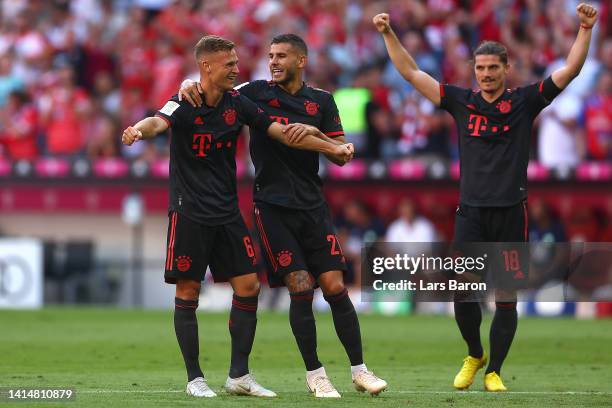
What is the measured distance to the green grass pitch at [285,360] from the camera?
8297 millimetres

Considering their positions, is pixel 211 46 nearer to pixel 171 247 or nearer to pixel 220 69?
pixel 220 69

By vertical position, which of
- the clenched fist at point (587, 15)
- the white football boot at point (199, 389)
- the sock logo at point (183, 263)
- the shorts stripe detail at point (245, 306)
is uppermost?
the clenched fist at point (587, 15)

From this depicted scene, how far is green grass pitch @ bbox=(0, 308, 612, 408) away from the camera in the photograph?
27.2 ft

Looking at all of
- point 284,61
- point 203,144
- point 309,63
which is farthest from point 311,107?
point 309,63

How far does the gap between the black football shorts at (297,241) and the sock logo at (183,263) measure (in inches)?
21.1

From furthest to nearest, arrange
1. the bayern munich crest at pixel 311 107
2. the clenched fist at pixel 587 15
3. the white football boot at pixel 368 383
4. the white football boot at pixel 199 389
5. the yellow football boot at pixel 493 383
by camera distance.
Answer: the yellow football boot at pixel 493 383, the bayern munich crest at pixel 311 107, the clenched fist at pixel 587 15, the white football boot at pixel 368 383, the white football boot at pixel 199 389

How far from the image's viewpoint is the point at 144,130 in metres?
7.93

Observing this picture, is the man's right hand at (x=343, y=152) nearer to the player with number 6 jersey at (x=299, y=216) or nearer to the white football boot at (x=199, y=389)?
the player with number 6 jersey at (x=299, y=216)

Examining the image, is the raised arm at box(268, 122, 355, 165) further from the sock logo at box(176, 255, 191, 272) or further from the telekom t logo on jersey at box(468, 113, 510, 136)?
the telekom t logo on jersey at box(468, 113, 510, 136)

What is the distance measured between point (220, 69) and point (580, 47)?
2.30 metres

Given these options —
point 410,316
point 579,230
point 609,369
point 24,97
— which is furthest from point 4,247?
point 609,369

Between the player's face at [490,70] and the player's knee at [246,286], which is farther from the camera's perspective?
the player's face at [490,70]

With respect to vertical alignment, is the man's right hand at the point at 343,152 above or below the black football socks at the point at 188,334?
above

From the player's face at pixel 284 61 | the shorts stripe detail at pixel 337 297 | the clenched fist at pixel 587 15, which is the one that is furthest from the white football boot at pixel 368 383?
the clenched fist at pixel 587 15
